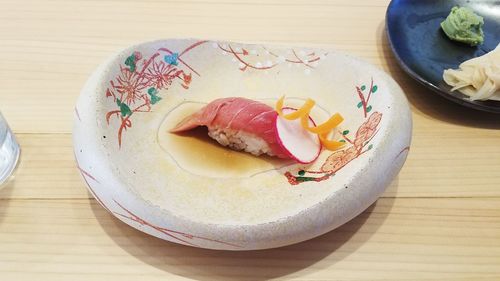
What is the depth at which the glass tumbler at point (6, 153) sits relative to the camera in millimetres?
1215

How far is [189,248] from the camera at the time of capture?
1077mm

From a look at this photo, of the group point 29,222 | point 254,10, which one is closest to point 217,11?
point 254,10

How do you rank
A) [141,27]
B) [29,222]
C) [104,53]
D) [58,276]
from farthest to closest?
1. [141,27]
2. [104,53]
3. [29,222]
4. [58,276]

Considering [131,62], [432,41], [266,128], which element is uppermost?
[131,62]

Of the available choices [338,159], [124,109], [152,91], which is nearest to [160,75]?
[152,91]

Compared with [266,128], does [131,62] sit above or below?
above

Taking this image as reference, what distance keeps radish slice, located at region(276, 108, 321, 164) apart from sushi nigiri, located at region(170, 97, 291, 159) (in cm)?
1

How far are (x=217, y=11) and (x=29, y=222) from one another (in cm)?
102

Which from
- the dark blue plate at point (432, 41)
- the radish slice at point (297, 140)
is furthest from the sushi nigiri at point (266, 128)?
the dark blue plate at point (432, 41)

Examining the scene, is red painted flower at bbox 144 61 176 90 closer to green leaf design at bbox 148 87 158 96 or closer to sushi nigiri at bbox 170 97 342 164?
green leaf design at bbox 148 87 158 96

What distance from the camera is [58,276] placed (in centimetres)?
102

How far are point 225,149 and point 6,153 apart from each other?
1.72 feet

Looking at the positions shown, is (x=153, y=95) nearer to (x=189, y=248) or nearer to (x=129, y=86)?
(x=129, y=86)

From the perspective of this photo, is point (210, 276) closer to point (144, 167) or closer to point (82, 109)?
point (144, 167)
